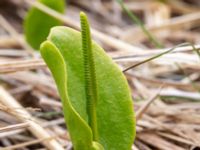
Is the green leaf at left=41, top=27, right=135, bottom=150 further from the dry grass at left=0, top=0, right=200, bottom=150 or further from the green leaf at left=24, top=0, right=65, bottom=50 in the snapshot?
the green leaf at left=24, top=0, right=65, bottom=50

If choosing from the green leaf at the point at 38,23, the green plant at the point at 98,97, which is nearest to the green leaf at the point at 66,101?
the green plant at the point at 98,97

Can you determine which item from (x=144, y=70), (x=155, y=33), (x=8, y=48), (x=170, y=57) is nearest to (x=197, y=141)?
(x=170, y=57)

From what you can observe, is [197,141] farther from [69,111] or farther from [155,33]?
[155,33]

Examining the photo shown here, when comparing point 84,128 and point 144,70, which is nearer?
point 84,128

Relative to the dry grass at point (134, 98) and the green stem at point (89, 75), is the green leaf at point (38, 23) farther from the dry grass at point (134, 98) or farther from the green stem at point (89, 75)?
the green stem at point (89, 75)

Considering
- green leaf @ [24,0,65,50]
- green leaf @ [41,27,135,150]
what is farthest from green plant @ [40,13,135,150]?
green leaf @ [24,0,65,50]

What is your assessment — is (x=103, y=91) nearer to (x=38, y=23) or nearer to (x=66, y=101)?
(x=66, y=101)
